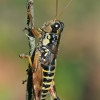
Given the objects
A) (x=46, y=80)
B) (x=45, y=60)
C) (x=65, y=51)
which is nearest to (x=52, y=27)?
(x=45, y=60)

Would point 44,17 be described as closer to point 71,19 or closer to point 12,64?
point 71,19

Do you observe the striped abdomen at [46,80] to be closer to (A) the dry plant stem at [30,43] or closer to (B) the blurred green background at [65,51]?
(A) the dry plant stem at [30,43]

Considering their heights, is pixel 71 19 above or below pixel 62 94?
above

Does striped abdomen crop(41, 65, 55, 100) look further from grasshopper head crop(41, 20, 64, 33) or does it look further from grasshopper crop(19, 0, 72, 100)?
grasshopper head crop(41, 20, 64, 33)

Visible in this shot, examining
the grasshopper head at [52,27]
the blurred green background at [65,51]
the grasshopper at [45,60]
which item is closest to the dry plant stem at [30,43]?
the grasshopper at [45,60]

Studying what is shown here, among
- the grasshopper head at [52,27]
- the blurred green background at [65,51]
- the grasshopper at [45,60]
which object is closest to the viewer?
the grasshopper at [45,60]

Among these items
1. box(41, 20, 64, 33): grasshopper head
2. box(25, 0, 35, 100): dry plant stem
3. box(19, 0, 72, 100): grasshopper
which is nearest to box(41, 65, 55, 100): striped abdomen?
box(19, 0, 72, 100): grasshopper

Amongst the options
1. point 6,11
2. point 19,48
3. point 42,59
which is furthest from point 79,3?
point 42,59

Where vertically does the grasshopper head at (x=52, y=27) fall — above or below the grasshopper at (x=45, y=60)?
above
